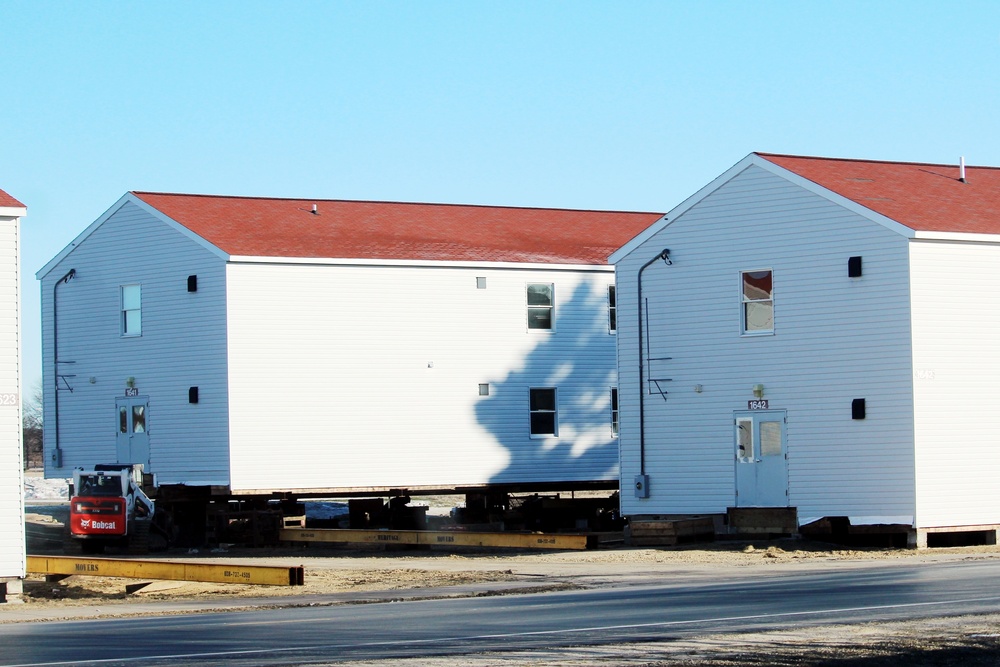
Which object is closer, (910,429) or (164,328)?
(910,429)

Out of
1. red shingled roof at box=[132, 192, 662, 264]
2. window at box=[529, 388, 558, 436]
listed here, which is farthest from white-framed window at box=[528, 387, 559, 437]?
red shingled roof at box=[132, 192, 662, 264]

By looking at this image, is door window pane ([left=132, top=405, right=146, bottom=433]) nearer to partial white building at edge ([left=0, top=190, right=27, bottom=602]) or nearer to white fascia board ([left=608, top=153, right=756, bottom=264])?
white fascia board ([left=608, top=153, right=756, bottom=264])

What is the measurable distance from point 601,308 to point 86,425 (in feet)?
44.7

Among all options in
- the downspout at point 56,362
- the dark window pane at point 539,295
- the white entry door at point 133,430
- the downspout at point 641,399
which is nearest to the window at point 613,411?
the dark window pane at point 539,295

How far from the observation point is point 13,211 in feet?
77.6

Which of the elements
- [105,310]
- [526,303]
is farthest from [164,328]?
[526,303]

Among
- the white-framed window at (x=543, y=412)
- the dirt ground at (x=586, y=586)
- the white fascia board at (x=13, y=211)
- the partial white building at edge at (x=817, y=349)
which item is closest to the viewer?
the dirt ground at (x=586, y=586)

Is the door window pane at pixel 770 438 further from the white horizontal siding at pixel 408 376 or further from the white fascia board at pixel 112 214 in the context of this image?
the white fascia board at pixel 112 214

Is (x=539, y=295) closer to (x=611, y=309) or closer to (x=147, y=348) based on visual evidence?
(x=611, y=309)

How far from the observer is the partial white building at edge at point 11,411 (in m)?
22.8

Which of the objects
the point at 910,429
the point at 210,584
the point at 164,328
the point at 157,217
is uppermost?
the point at 157,217

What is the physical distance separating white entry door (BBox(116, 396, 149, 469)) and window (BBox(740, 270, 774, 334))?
1494cm

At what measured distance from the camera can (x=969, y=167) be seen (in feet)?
119

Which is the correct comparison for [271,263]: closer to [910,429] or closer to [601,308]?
[601,308]
